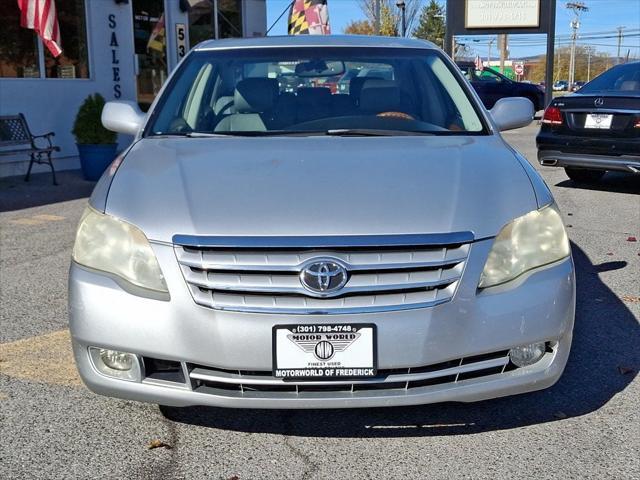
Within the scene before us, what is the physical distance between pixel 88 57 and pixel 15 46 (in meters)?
1.47

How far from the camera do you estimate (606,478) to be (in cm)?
269

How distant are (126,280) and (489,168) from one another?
1504mm

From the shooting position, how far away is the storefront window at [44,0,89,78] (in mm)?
11398

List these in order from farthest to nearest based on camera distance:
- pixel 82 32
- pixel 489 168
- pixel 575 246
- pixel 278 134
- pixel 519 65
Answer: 1. pixel 519 65
2. pixel 82 32
3. pixel 575 246
4. pixel 278 134
5. pixel 489 168

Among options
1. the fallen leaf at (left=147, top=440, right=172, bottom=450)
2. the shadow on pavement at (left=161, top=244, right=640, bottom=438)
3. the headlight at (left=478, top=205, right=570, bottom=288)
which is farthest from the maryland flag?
the fallen leaf at (left=147, top=440, right=172, bottom=450)

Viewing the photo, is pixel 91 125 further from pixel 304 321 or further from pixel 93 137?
pixel 304 321

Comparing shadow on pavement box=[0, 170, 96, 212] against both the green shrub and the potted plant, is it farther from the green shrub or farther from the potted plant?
the green shrub

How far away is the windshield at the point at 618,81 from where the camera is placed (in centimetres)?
912

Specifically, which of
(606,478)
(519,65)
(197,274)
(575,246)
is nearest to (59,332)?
(197,274)

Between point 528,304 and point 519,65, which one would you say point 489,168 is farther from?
point 519,65

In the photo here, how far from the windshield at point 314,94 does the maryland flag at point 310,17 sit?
37.0 ft

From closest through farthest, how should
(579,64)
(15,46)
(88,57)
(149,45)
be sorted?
(15,46)
(88,57)
(149,45)
(579,64)

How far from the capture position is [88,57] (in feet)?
39.5

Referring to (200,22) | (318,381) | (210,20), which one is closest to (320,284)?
(318,381)
